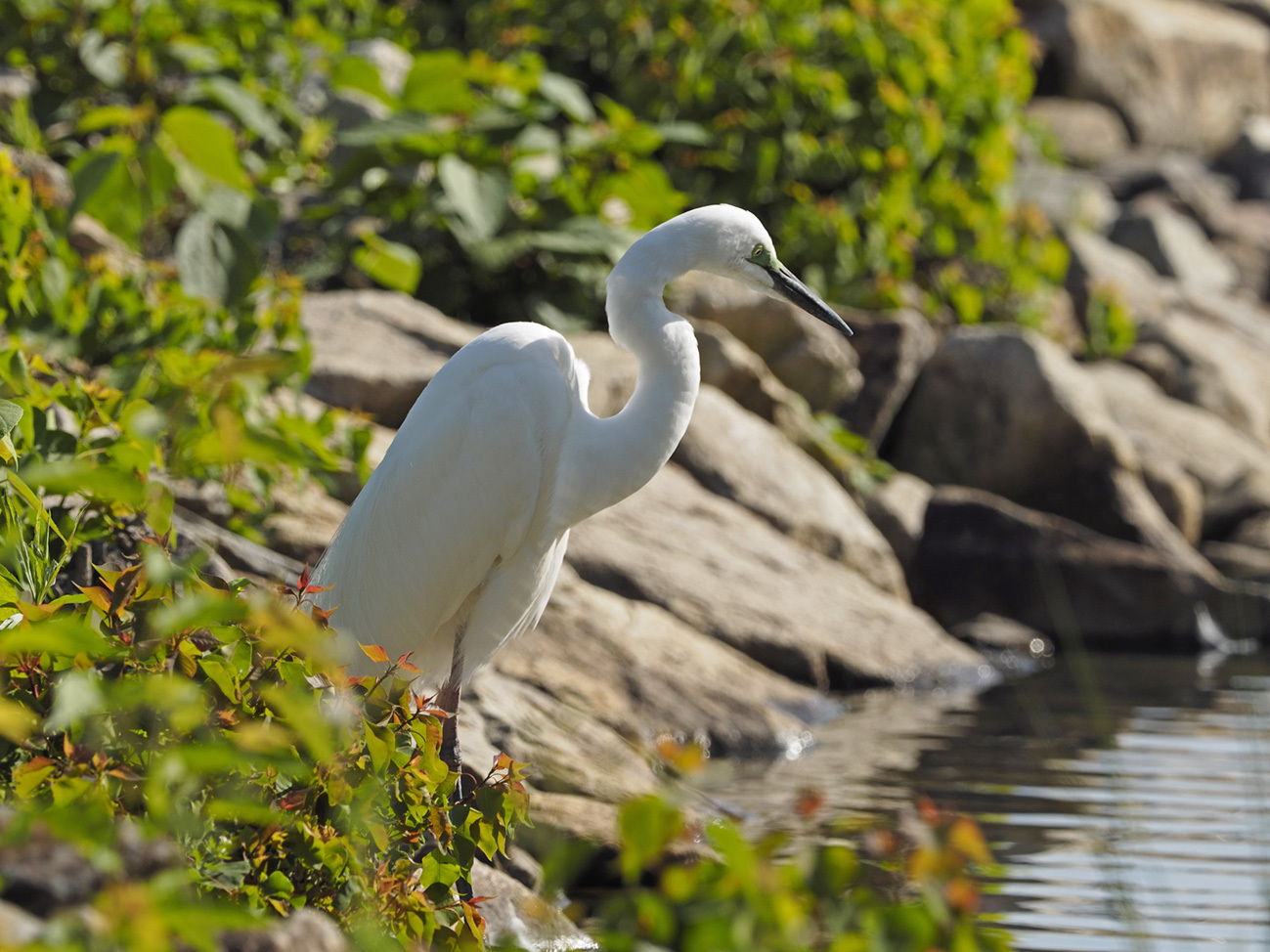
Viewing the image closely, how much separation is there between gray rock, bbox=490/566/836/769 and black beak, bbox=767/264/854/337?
195cm

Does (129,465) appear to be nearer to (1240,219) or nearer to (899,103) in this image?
→ (899,103)

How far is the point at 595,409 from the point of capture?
6.60m

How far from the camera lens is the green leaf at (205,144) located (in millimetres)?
5867

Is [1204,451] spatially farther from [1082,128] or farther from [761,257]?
[1082,128]

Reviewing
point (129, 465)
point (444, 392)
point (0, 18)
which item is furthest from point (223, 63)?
point (129, 465)

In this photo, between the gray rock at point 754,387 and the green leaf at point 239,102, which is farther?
the gray rock at point 754,387

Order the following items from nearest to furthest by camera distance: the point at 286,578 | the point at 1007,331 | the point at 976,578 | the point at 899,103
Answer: the point at 286,578 → the point at 976,578 → the point at 1007,331 → the point at 899,103

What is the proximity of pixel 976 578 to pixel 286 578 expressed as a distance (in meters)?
4.83

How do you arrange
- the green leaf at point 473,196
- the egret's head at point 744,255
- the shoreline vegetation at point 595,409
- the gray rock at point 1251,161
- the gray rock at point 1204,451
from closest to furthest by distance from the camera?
the shoreline vegetation at point 595,409, the egret's head at point 744,255, the green leaf at point 473,196, the gray rock at point 1204,451, the gray rock at point 1251,161

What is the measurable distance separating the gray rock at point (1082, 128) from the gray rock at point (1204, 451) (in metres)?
8.53

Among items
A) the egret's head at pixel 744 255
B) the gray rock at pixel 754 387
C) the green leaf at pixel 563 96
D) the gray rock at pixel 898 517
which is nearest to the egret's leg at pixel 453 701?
the egret's head at pixel 744 255

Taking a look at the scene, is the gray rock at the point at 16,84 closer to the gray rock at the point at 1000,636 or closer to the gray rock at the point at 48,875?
the gray rock at the point at 1000,636

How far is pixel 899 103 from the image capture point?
973 cm

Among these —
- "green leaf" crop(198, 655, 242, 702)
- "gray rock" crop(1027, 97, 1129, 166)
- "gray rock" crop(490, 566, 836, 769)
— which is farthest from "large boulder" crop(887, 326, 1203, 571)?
"gray rock" crop(1027, 97, 1129, 166)
